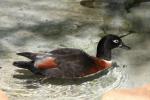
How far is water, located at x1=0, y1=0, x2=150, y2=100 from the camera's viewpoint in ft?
6.58

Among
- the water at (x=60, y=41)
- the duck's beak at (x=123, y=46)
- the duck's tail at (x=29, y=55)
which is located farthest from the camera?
A: the duck's beak at (x=123, y=46)

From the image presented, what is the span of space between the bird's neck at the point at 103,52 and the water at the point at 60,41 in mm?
32

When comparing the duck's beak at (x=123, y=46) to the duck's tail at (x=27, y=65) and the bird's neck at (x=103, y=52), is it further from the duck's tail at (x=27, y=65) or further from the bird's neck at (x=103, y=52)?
the duck's tail at (x=27, y=65)

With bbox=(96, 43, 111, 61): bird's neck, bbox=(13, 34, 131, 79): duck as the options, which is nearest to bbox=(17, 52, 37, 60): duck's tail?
bbox=(13, 34, 131, 79): duck

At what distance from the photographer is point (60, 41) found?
2.28 meters

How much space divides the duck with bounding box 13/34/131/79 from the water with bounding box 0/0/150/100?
0.11ft

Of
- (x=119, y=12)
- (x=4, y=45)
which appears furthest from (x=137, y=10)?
(x=4, y=45)

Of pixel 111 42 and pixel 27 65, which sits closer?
pixel 27 65

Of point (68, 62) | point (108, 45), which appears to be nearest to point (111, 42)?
point (108, 45)

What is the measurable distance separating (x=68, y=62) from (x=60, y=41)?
0.71ft

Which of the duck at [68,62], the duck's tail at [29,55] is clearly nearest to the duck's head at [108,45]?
the duck at [68,62]

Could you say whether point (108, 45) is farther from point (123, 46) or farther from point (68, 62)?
point (68, 62)

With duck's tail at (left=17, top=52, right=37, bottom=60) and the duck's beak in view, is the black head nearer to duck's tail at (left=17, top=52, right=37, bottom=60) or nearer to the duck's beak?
the duck's beak

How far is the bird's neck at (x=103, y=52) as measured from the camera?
2.14 m
